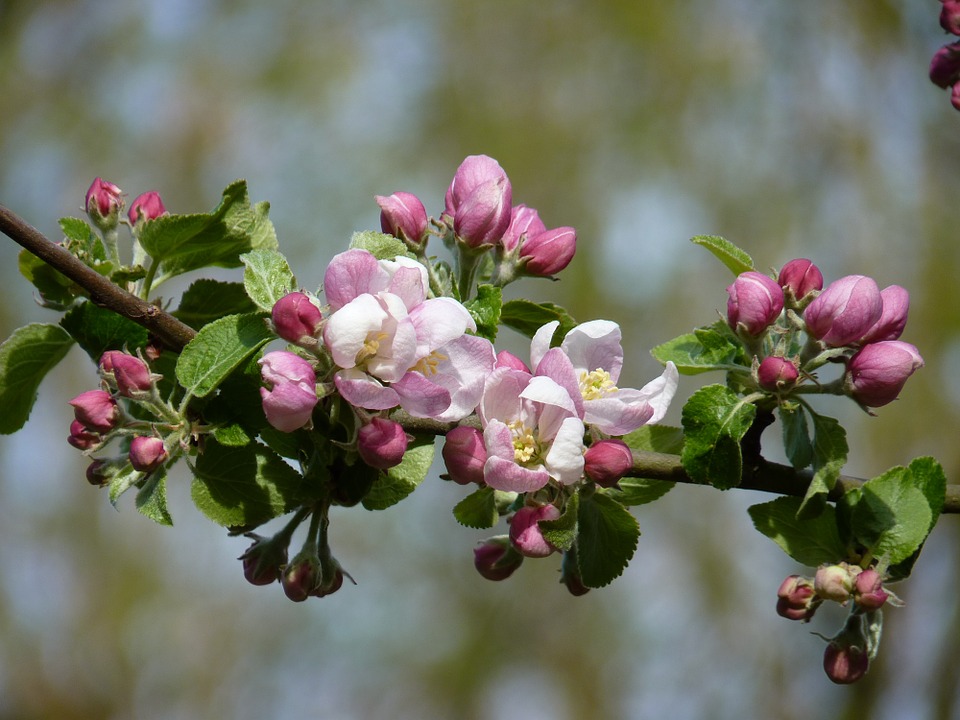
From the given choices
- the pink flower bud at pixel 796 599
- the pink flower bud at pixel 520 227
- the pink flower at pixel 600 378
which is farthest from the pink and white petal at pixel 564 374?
the pink flower bud at pixel 796 599

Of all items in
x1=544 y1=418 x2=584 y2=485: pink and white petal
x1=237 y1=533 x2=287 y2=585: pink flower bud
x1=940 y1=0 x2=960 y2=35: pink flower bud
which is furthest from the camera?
x1=940 y1=0 x2=960 y2=35: pink flower bud

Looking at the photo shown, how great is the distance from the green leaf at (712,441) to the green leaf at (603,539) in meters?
0.12

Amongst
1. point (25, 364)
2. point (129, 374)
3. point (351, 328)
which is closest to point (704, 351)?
point (351, 328)

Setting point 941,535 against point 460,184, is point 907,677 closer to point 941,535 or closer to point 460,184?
point 941,535

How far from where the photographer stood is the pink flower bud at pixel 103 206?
1475mm

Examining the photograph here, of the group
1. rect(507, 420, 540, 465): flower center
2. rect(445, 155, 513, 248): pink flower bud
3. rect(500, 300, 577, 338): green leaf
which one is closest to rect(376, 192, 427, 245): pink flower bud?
rect(445, 155, 513, 248): pink flower bud

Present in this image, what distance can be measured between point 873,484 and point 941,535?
5985 mm

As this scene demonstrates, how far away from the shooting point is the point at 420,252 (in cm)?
140

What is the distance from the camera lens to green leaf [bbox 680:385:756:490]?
1202 mm

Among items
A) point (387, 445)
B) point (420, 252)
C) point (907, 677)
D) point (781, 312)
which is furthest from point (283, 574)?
point (907, 677)

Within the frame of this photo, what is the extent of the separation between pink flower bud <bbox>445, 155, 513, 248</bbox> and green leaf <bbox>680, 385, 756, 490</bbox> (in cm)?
36

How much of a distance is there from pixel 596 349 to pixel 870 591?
482mm

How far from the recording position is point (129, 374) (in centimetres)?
114

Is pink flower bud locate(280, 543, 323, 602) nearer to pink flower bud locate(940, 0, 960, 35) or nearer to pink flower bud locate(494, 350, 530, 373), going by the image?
pink flower bud locate(494, 350, 530, 373)
